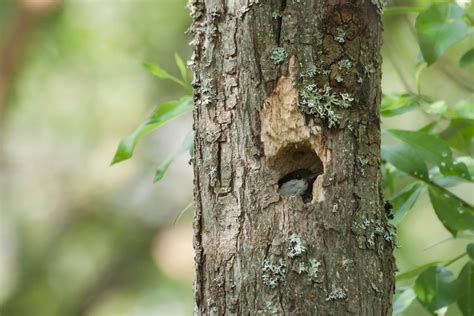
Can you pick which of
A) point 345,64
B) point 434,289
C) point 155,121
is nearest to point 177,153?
point 155,121

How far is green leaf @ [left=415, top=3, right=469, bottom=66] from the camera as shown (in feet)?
5.54

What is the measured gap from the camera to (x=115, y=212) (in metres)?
5.40

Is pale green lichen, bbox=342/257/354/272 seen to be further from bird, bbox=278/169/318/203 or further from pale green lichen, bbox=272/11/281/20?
pale green lichen, bbox=272/11/281/20

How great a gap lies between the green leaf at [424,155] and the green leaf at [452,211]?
97 mm

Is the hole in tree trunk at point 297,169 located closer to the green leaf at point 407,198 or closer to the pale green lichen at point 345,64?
the pale green lichen at point 345,64

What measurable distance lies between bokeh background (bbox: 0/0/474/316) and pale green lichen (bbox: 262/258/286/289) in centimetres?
339

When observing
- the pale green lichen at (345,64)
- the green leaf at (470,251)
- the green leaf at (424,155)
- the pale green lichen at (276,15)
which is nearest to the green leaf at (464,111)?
the green leaf at (424,155)

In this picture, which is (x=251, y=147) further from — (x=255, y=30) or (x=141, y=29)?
(x=141, y=29)

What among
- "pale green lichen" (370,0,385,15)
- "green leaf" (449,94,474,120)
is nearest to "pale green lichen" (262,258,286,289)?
"pale green lichen" (370,0,385,15)

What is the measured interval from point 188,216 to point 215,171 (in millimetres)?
3871

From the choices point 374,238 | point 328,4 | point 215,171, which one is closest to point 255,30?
point 328,4

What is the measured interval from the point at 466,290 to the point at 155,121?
0.85 m

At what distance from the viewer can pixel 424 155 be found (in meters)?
1.74

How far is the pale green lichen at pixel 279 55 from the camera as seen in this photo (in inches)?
54.5
